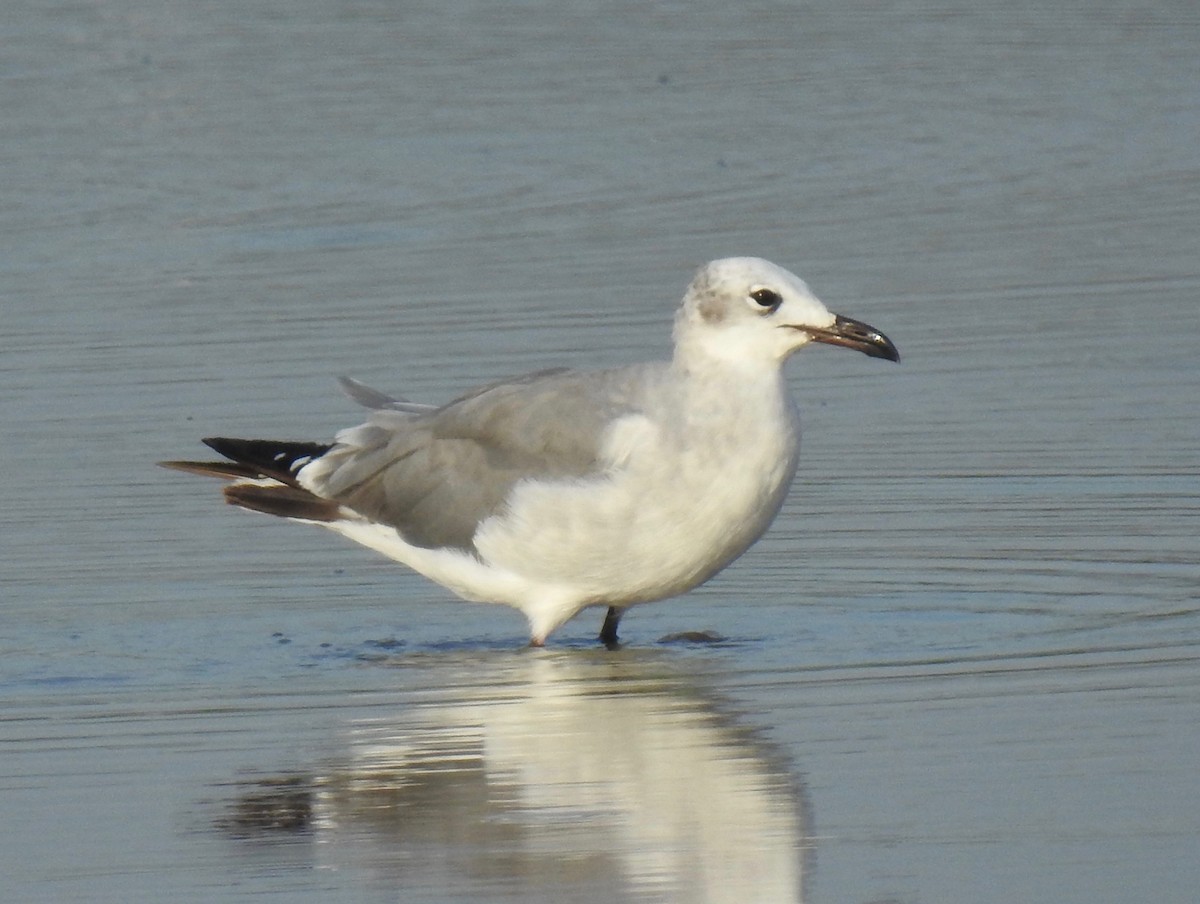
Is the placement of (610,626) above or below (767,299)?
below

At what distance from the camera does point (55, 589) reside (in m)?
9.17

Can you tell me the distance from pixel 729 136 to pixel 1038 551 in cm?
771

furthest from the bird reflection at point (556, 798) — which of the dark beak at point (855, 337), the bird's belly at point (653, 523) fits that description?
the dark beak at point (855, 337)

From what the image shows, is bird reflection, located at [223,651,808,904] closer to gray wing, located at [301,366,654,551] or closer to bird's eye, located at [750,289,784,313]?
gray wing, located at [301,366,654,551]

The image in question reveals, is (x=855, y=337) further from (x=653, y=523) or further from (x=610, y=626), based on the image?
(x=610, y=626)

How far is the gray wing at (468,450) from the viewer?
342 inches

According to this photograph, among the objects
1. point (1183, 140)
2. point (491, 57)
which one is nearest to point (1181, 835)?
point (1183, 140)

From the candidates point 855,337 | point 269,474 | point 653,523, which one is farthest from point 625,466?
point 269,474

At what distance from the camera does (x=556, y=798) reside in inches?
270

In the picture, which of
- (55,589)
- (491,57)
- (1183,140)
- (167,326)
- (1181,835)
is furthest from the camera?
(491,57)

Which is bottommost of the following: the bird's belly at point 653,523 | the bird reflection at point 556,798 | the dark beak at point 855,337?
the bird reflection at point 556,798

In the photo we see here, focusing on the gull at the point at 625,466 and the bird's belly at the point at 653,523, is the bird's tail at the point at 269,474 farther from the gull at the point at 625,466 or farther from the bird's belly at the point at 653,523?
the bird's belly at the point at 653,523

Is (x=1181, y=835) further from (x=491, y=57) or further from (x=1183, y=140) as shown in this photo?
(x=491, y=57)

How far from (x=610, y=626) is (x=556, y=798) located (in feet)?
7.08
